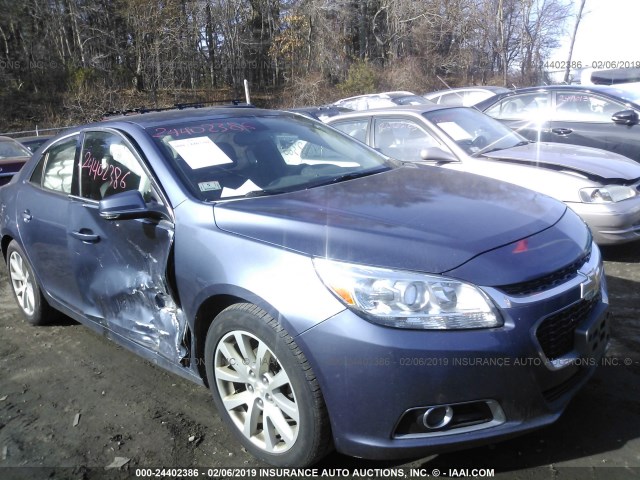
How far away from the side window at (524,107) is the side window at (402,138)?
114 inches

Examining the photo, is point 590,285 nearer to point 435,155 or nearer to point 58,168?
point 435,155

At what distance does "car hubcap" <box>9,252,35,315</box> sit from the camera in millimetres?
4605

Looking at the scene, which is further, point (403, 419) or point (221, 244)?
point (221, 244)

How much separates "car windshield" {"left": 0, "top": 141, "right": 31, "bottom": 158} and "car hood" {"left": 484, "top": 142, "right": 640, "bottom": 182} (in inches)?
333

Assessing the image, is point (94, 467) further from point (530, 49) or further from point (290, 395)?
point (530, 49)

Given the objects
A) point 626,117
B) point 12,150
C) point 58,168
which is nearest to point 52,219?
point 58,168

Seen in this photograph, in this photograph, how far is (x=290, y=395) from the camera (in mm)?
2514

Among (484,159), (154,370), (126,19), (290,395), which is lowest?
(154,370)

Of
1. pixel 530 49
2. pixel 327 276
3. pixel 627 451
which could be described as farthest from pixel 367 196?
pixel 530 49

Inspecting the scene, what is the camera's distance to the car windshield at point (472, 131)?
606 cm

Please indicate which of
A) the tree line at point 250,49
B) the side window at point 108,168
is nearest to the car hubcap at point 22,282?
the side window at point 108,168

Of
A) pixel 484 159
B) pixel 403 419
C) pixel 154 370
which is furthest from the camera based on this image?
pixel 484 159

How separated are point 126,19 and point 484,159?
33.9 metres

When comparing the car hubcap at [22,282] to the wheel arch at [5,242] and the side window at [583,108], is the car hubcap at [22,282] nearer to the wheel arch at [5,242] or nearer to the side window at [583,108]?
the wheel arch at [5,242]
